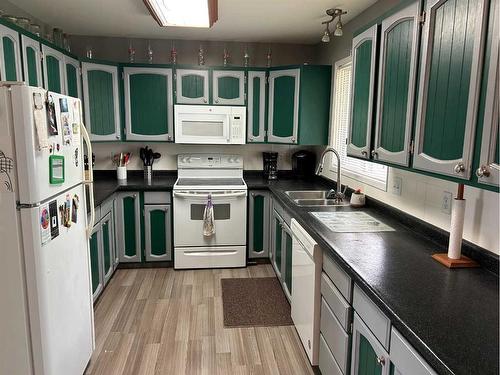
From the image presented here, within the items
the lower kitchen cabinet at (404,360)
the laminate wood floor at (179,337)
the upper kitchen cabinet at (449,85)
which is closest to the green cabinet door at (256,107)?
the laminate wood floor at (179,337)

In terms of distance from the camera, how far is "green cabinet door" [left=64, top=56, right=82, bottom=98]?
10.4 feet

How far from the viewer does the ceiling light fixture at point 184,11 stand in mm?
2400

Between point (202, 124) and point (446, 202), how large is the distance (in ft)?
8.37

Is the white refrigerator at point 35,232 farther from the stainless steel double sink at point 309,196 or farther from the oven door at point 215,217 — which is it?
the stainless steel double sink at point 309,196

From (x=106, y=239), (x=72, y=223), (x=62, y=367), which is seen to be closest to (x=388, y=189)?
(x=72, y=223)

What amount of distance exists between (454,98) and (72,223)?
1.90 meters

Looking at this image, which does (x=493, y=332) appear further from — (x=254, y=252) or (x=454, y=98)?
(x=254, y=252)

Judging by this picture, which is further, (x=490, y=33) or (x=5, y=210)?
(x=5, y=210)

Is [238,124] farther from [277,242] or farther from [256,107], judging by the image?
[277,242]

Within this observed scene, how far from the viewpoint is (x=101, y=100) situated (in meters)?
3.67

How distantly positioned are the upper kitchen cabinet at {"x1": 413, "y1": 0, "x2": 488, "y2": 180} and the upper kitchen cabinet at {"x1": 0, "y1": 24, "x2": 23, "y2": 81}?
2276 millimetres

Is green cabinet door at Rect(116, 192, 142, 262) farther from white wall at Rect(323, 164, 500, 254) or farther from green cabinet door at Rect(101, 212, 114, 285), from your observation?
white wall at Rect(323, 164, 500, 254)

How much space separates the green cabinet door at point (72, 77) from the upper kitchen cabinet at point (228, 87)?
1.31 meters

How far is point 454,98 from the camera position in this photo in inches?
54.7
